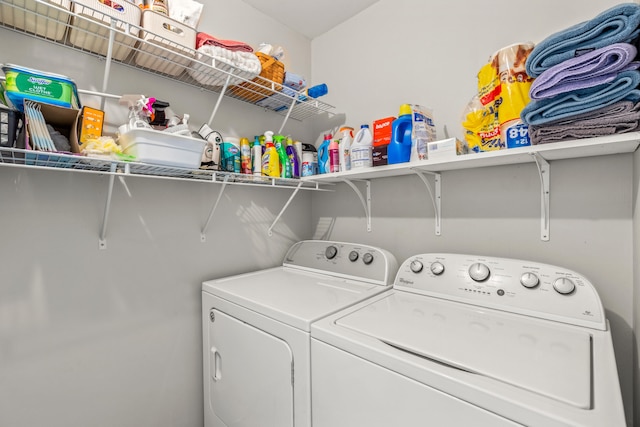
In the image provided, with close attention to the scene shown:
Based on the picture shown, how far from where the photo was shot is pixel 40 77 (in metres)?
1.01

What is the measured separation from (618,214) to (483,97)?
2.32 feet

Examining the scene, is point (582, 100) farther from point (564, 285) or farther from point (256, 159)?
point (256, 159)

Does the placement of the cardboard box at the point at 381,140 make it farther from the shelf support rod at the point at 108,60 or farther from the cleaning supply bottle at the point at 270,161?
the shelf support rod at the point at 108,60

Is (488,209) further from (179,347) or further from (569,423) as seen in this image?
(179,347)

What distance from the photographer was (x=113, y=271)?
140 centimetres

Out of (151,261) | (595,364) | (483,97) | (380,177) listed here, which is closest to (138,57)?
(151,261)

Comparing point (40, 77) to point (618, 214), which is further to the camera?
point (618, 214)

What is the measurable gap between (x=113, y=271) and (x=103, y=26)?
3.34ft

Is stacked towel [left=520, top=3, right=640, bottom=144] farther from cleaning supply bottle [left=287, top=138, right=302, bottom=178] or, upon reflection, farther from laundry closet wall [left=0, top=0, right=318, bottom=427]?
laundry closet wall [left=0, top=0, right=318, bottom=427]

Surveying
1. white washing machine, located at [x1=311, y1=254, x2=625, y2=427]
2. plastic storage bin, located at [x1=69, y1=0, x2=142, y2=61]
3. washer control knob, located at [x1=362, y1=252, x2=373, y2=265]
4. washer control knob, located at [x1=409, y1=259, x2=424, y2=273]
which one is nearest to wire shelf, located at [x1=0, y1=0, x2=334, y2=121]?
plastic storage bin, located at [x1=69, y1=0, x2=142, y2=61]

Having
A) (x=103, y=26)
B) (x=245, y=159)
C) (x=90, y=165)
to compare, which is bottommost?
(x=90, y=165)

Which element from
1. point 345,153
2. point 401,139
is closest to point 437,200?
point 401,139

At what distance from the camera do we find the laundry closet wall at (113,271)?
118 cm

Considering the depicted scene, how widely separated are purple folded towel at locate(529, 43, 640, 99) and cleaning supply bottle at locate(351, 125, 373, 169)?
0.77m
